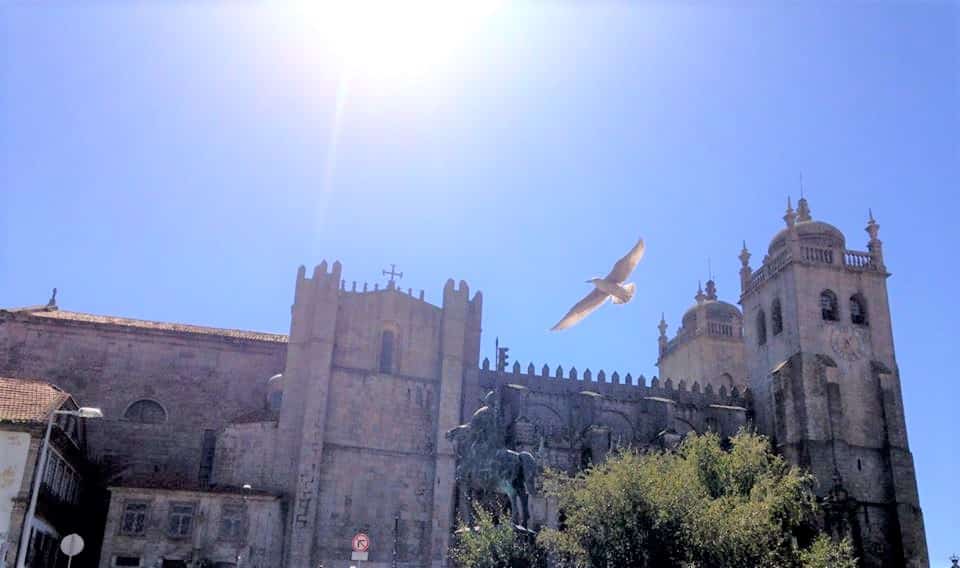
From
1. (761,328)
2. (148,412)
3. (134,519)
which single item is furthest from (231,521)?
(761,328)

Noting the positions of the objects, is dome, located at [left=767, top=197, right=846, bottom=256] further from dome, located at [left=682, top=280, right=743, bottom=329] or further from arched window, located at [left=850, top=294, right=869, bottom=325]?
dome, located at [left=682, top=280, right=743, bottom=329]

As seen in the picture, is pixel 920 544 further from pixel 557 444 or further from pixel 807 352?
pixel 557 444

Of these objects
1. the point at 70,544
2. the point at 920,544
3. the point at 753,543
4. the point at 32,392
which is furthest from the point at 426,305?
the point at 920,544

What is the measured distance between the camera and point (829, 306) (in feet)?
151

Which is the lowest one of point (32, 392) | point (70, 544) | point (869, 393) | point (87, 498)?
point (70, 544)

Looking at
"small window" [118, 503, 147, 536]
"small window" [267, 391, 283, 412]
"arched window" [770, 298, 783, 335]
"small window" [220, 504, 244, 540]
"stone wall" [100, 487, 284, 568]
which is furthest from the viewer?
"arched window" [770, 298, 783, 335]

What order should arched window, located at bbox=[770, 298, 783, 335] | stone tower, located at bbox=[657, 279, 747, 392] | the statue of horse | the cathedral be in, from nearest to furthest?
the statue of horse
the cathedral
arched window, located at bbox=[770, 298, 783, 335]
stone tower, located at bbox=[657, 279, 747, 392]

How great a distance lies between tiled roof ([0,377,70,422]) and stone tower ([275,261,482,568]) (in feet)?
32.3

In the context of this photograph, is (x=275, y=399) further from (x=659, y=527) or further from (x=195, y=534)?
(x=659, y=527)

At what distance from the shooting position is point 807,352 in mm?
43938

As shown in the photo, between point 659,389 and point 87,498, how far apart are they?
1103 inches

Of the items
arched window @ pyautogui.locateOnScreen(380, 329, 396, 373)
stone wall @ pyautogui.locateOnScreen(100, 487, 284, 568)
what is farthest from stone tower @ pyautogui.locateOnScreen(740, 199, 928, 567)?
stone wall @ pyautogui.locateOnScreen(100, 487, 284, 568)

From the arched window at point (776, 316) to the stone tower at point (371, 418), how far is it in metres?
16.2

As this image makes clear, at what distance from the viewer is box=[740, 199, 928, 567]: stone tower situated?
40969 mm
